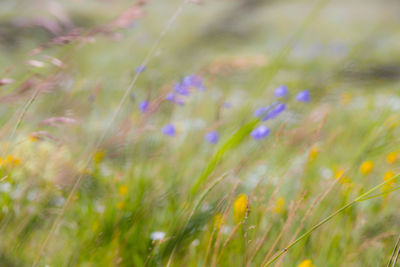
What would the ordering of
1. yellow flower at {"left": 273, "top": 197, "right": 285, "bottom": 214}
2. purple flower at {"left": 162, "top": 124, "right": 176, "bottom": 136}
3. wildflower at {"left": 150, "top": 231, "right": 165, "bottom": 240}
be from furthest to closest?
purple flower at {"left": 162, "top": 124, "right": 176, "bottom": 136}
yellow flower at {"left": 273, "top": 197, "right": 285, "bottom": 214}
wildflower at {"left": 150, "top": 231, "right": 165, "bottom": 240}

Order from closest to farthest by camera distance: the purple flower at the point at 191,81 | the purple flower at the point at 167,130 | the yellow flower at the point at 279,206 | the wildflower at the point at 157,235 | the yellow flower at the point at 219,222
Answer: the yellow flower at the point at 219,222 → the wildflower at the point at 157,235 → the yellow flower at the point at 279,206 → the purple flower at the point at 191,81 → the purple flower at the point at 167,130

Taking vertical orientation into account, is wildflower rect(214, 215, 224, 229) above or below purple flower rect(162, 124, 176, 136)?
above

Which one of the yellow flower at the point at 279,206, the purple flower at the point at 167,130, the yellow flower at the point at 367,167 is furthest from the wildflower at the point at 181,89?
the yellow flower at the point at 367,167

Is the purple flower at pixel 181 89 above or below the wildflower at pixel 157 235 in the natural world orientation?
above

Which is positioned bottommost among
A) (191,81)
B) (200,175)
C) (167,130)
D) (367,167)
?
(367,167)

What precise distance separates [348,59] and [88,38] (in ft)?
1.96

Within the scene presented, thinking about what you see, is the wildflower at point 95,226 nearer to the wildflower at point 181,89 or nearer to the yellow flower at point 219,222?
the yellow flower at point 219,222

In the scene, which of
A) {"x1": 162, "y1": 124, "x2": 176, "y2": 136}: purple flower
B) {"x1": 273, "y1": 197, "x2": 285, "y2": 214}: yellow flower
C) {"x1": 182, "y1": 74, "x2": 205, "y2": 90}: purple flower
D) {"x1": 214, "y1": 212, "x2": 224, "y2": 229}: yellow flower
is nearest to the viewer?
{"x1": 214, "y1": 212, "x2": 224, "y2": 229}: yellow flower

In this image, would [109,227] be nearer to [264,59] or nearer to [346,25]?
[264,59]

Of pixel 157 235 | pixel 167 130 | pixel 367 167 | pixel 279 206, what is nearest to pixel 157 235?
pixel 157 235

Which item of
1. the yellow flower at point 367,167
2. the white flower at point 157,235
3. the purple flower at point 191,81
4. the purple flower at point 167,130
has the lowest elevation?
the yellow flower at point 367,167

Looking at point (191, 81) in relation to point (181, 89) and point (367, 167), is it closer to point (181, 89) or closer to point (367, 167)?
point (181, 89)

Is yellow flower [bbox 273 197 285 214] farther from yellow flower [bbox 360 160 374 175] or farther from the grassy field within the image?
yellow flower [bbox 360 160 374 175]

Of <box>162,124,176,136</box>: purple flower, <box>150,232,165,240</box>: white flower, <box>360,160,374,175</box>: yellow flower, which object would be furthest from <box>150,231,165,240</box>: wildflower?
<box>360,160,374,175</box>: yellow flower
